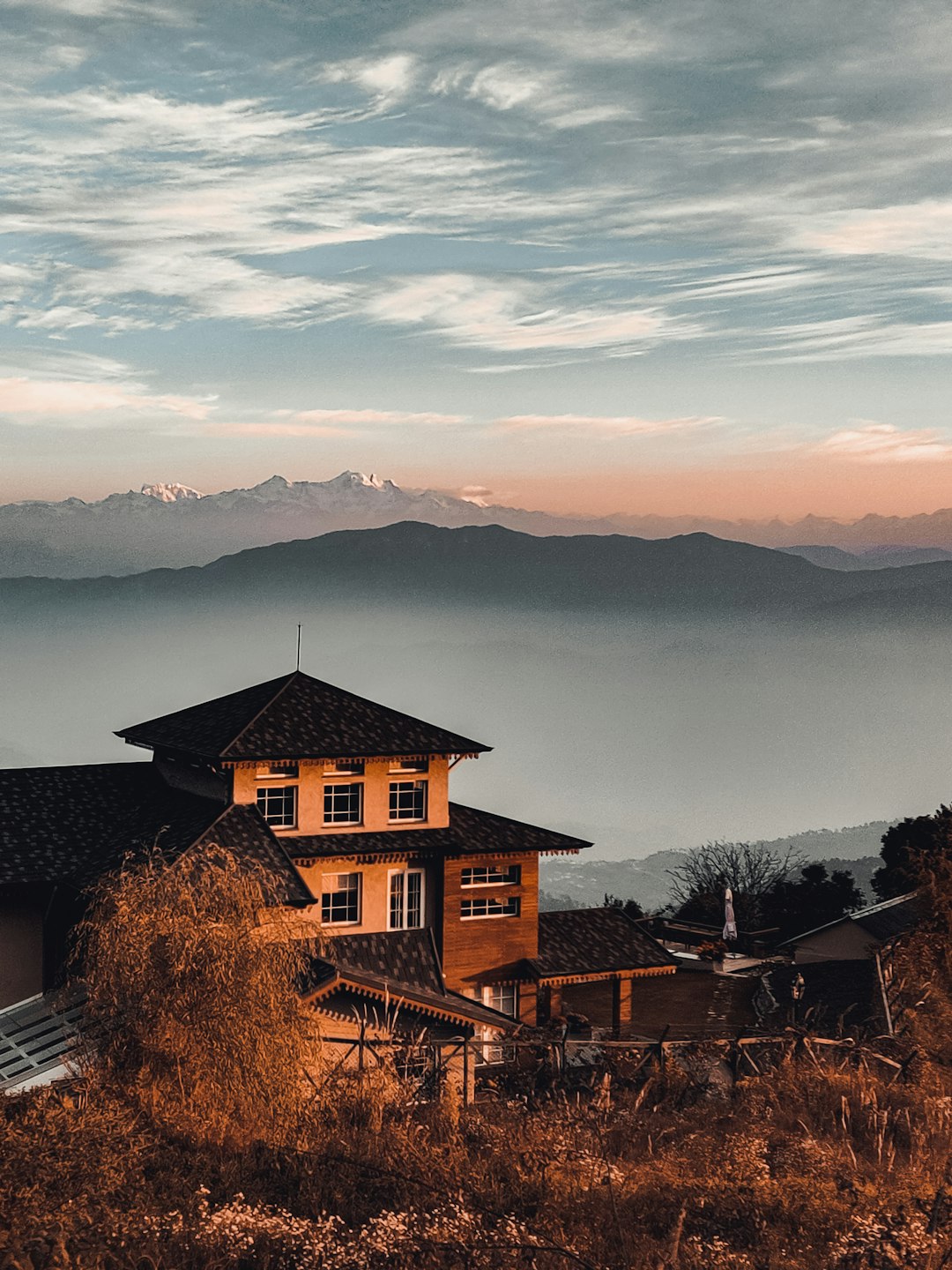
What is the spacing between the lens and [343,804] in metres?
35.7

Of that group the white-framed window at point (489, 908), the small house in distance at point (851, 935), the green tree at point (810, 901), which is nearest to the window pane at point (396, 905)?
the white-framed window at point (489, 908)

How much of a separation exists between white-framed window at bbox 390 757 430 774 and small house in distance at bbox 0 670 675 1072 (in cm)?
3

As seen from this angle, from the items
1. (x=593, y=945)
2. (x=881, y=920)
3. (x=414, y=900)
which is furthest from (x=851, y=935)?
(x=414, y=900)

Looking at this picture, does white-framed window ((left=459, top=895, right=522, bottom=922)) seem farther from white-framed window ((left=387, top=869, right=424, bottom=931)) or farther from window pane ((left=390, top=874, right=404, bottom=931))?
window pane ((left=390, top=874, right=404, bottom=931))

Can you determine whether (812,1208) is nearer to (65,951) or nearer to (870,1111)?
(870,1111)

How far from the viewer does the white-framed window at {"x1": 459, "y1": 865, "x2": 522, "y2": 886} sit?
3631 centimetres

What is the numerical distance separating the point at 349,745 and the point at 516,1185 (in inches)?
777

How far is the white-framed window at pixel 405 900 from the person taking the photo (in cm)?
3544

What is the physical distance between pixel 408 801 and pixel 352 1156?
19227mm

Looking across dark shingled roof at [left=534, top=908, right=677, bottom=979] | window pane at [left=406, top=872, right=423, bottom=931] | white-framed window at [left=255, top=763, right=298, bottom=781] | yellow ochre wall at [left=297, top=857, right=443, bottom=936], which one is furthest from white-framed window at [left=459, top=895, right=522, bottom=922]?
white-framed window at [left=255, top=763, right=298, bottom=781]

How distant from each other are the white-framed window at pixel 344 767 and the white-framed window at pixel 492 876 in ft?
13.0

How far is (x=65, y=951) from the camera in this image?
30938 millimetres

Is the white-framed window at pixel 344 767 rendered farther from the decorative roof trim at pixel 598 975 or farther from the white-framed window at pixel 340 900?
the decorative roof trim at pixel 598 975

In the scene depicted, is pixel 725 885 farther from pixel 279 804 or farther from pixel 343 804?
pixel 279 804
